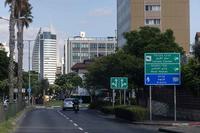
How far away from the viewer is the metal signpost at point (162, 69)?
4150 cm

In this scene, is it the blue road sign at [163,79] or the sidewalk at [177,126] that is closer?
the sidewalk at [177,126]

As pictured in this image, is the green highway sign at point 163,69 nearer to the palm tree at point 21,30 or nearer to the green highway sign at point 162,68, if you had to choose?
the green highway sign at point 162,68

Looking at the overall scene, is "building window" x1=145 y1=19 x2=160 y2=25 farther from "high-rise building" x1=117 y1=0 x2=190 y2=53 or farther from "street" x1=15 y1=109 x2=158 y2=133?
"street" x1=15 y1=109 x2=158 y2=133

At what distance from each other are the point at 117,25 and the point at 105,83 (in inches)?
3571

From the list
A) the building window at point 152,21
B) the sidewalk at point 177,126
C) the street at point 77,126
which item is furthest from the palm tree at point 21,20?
the building window at point 152,21

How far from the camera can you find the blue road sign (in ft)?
136

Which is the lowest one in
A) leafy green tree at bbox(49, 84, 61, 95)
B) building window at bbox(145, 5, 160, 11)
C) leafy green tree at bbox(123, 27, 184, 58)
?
leafy green tree at bbox(49, 84, 61, 95)

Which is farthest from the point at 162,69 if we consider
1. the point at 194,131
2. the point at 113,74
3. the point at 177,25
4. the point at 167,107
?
the point at 177,25

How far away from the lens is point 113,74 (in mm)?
59812

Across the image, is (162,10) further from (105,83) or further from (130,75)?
(130,75)

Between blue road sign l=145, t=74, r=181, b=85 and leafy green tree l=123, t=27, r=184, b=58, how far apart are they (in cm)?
1376

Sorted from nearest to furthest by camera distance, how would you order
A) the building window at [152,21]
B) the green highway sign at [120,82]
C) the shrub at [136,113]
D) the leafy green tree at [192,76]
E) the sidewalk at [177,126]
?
the sidewalk at [177,126] < the shrub at [136,113] < the leafy green tree at [192,76] < the green highway sign at [120,82] < the building window at [152,21]

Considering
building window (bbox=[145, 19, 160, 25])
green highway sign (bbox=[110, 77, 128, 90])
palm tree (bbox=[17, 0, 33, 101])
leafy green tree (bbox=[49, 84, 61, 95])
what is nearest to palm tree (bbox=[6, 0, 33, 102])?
palm tree (bbox=[17, 0, 33, 101])

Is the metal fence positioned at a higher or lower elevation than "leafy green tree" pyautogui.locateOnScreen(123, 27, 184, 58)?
lower
